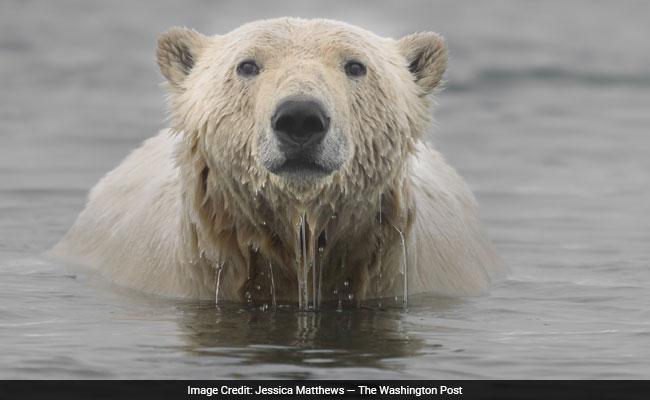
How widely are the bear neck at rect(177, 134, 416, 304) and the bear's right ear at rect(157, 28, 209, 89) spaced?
2.02ft

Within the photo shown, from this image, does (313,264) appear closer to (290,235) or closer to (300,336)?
(290,235)

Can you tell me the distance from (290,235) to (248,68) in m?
1.01

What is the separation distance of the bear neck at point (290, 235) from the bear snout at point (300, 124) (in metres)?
0.47

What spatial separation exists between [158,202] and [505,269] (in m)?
2.79

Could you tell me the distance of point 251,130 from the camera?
22.6ft

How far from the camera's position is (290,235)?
285 inches

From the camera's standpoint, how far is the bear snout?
6438 millimetres

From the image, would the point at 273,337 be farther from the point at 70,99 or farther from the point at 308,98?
the point at 70,99

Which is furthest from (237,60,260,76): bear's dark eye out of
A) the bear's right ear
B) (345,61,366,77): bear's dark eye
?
the bear's right ear
